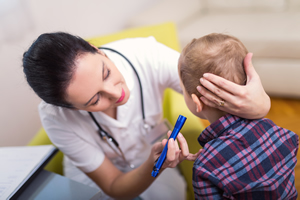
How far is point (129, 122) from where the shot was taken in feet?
3.18

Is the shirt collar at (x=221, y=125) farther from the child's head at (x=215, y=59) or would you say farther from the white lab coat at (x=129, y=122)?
the white lab coat at (x=129, y=122)

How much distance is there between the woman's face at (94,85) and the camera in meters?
0.67

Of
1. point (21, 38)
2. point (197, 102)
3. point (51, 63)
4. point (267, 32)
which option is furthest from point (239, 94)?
point (21, 38)

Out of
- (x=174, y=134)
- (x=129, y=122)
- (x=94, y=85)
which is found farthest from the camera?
(x=129, y=122)

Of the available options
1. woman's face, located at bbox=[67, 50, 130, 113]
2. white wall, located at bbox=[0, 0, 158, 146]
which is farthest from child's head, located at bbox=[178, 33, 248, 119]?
white wall, located at bbox=[0, 0, 158, 146]

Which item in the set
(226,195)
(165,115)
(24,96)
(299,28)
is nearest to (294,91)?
(299,28)

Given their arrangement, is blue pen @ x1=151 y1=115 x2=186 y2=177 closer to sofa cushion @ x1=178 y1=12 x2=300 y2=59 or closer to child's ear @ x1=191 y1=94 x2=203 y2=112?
child's ear @ x1=191 y1=94 x2=203 y2=112

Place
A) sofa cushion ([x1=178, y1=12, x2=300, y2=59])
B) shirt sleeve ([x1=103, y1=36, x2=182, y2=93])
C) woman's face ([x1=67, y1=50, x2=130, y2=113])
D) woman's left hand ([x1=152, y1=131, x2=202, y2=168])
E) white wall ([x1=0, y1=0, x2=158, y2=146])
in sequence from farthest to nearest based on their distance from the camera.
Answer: white wall ([x1=0, y1=0, x2=158, y2=146]), shirt sleeve ([x1=103, y1=36, x2=182, y2=93]), sofa cushion ([x1=178, y1=12, x2=300, y2=59]), woman's face ([x1=67, y1=50, x2=130, y2=113]), woman's left hand ([x1=152, y1=131, x2=202, y2=168])

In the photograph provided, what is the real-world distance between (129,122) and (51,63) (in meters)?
0.40

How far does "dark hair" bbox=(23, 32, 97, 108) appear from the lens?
65cm

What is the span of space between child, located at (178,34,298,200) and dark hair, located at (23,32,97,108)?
295 millimetres

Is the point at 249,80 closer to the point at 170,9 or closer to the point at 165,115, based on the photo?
the point at 165,115

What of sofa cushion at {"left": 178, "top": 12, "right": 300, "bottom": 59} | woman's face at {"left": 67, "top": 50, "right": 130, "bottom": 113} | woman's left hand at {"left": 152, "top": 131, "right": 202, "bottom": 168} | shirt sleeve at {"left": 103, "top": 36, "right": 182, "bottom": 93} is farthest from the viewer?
shirt sleeve at {"left": 103, "top": 36, "right": 182, "bottom": 93}

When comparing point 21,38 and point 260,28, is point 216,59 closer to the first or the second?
point 260,28
